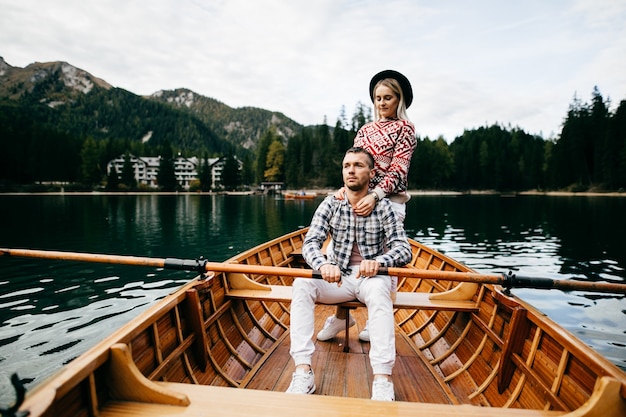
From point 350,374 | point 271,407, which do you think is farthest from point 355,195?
point 271,407

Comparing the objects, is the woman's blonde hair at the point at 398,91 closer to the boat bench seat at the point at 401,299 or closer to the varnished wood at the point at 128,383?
the boat bench seat at the point at 401,299

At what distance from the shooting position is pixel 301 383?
289 centimetres

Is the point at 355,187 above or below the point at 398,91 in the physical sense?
below

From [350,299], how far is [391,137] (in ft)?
6.01

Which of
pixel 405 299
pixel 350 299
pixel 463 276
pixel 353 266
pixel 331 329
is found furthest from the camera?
pixel 331 329

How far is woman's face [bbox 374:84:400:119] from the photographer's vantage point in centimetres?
399

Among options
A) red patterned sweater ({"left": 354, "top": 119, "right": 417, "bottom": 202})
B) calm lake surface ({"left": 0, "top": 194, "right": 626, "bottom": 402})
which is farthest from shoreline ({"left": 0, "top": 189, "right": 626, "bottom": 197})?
red patterned sweater ({"left": 354, "top": 119, "right": 417, "bottom": 202})

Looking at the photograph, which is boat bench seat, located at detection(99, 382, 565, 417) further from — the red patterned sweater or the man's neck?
the red patterned sweater

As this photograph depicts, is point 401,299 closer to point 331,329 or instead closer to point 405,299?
point 405,299

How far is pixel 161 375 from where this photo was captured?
296cm

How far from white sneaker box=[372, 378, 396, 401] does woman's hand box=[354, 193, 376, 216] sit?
1.49m

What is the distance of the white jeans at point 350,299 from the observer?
9.62 ft

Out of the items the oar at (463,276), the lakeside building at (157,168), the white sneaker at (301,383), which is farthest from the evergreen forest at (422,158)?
the white sneaker at (301,383)

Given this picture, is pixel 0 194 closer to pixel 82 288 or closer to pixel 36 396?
pixel 82 288
